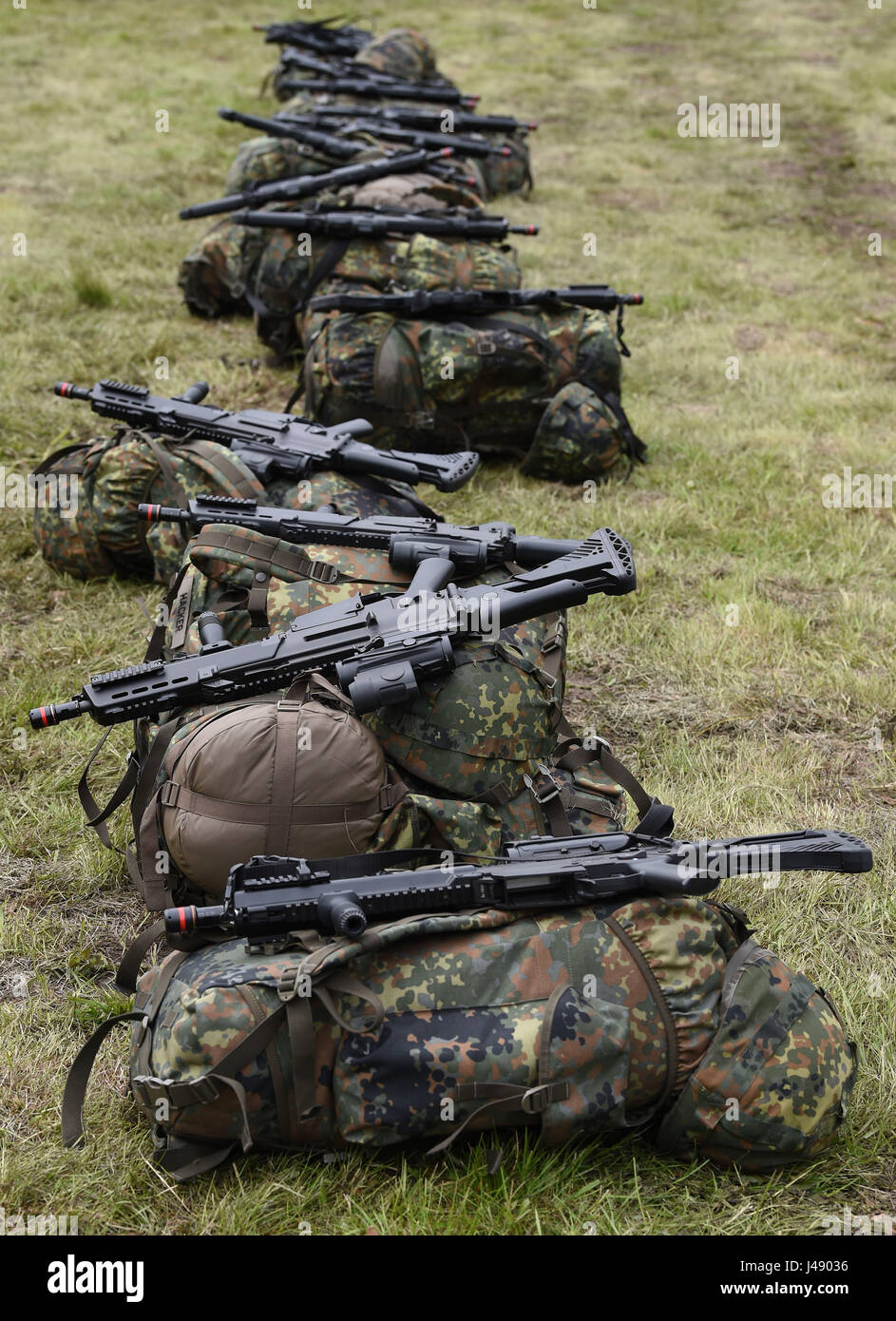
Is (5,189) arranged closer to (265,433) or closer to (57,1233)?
(265,433)

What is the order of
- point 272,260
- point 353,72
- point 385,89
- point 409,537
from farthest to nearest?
1. point 353,72
2. point 385,89
3. point 272,260
4. point 409,537

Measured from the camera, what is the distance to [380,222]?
7629 millimetres

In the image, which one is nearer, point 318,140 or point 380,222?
point 380,222

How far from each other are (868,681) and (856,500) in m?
2.11

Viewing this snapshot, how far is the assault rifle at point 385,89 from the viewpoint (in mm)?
13227

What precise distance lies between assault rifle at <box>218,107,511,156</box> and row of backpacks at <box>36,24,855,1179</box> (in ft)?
21.6

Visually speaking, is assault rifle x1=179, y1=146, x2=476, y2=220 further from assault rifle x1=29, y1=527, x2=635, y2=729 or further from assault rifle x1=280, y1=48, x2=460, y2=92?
assault rifle x1=29, y1=527, x2=635, y2=729

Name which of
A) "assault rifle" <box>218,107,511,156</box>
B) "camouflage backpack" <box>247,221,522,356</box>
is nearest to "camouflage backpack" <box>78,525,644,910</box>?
"camouflage backpack" <box>247,221,522,356</box>

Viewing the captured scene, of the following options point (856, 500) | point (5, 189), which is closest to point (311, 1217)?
point (856, 500)

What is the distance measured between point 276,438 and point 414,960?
11.2 feet

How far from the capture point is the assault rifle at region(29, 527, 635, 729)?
3.82 meters

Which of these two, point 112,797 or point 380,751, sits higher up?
point 380,751

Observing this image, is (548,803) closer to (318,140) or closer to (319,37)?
(318,140)

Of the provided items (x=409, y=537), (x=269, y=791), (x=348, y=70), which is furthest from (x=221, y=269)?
(x=269, y=791)
